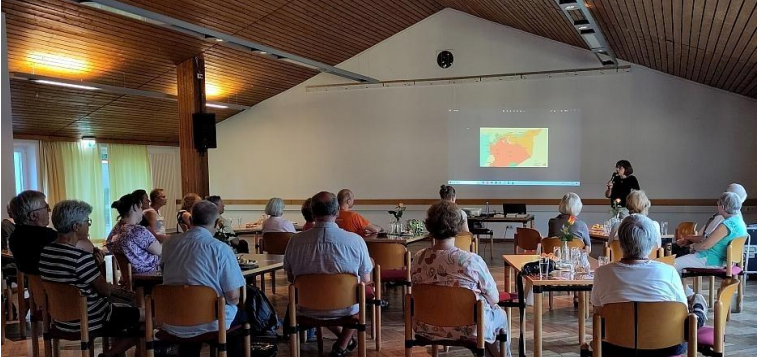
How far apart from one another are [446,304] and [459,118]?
8.50 metres

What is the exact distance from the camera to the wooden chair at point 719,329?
284 centimetres

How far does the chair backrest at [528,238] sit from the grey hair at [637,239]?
9.68 ft

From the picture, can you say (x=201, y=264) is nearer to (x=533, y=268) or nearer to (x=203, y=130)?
(x=533, y=268)

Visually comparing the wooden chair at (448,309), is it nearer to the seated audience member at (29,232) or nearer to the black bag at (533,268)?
the black bag at (533,268)

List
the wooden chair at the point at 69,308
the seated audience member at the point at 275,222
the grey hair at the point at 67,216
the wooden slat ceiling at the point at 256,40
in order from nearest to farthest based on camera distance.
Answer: the wooden chair at the point at 69,308
the grey hair at the point at 67,216
the seated audience member at the point at 275,222
the wooden slat ceiling at the point at 256,40

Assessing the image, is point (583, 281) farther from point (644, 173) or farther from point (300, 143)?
point (300, 143)

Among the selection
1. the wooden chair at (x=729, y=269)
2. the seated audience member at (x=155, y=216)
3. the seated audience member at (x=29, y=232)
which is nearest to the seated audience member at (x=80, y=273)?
the seated audience member at (x=29, y=232)

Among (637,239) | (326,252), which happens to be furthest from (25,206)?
(637,239)

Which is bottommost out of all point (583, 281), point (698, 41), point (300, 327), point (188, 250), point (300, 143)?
point (300, 327)

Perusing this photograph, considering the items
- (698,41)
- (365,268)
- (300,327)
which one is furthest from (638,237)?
(698,41)

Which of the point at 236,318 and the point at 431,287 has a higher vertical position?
the point at 431,287

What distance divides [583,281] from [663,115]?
7.67m

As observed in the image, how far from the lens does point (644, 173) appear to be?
1023cm

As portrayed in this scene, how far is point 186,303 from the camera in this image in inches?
128
